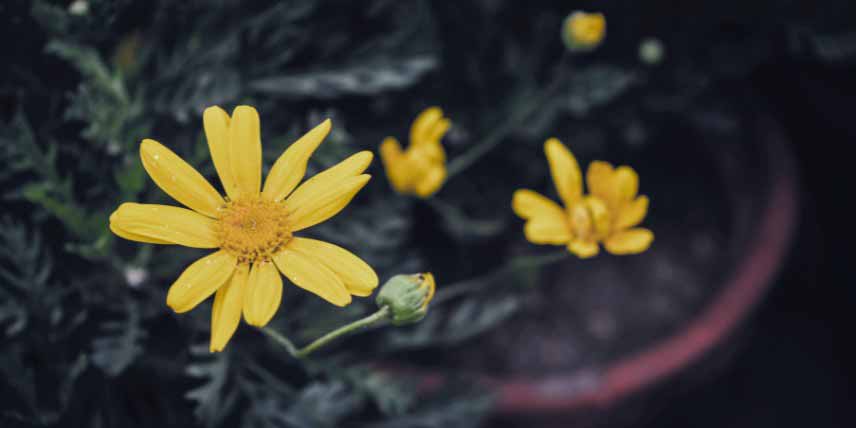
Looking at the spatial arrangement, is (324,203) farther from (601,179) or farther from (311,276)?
(601,179)

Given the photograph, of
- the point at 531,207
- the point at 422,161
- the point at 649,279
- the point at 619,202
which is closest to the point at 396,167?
the point at 422,161

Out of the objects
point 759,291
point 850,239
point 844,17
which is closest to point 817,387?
point 850,239

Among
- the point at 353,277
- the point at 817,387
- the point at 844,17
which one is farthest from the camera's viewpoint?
the point at 817,387

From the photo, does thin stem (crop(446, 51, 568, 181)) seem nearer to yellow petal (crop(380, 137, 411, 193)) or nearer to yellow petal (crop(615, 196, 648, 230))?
yellow petal (crop(380, 137, 411, 193))

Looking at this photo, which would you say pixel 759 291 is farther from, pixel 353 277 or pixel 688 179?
pixel 353 277

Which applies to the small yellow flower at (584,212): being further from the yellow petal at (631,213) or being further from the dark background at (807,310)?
the dark background at (807,310)

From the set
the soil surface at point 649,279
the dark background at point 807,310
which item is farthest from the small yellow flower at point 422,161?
the dark background at point 807,310
